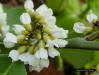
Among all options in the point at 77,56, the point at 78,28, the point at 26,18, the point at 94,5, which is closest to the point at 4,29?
the point at 26,18

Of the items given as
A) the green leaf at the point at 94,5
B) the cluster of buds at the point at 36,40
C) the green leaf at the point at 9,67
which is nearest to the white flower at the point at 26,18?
the cluster of buds at the point at 36,40

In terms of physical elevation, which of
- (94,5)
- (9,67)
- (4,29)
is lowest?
(9,67)

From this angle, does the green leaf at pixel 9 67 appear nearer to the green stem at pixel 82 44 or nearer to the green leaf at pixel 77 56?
the green stem at pixel 82 44

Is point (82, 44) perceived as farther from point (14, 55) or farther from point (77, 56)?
→ point (77, 56)

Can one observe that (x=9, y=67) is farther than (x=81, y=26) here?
No

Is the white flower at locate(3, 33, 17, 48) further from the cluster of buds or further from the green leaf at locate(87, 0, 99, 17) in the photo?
the green leaf at locate(87, 0, 99, 17)

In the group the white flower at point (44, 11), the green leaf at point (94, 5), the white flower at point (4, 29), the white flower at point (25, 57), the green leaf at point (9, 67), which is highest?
the green leaf at point (94, 5)
